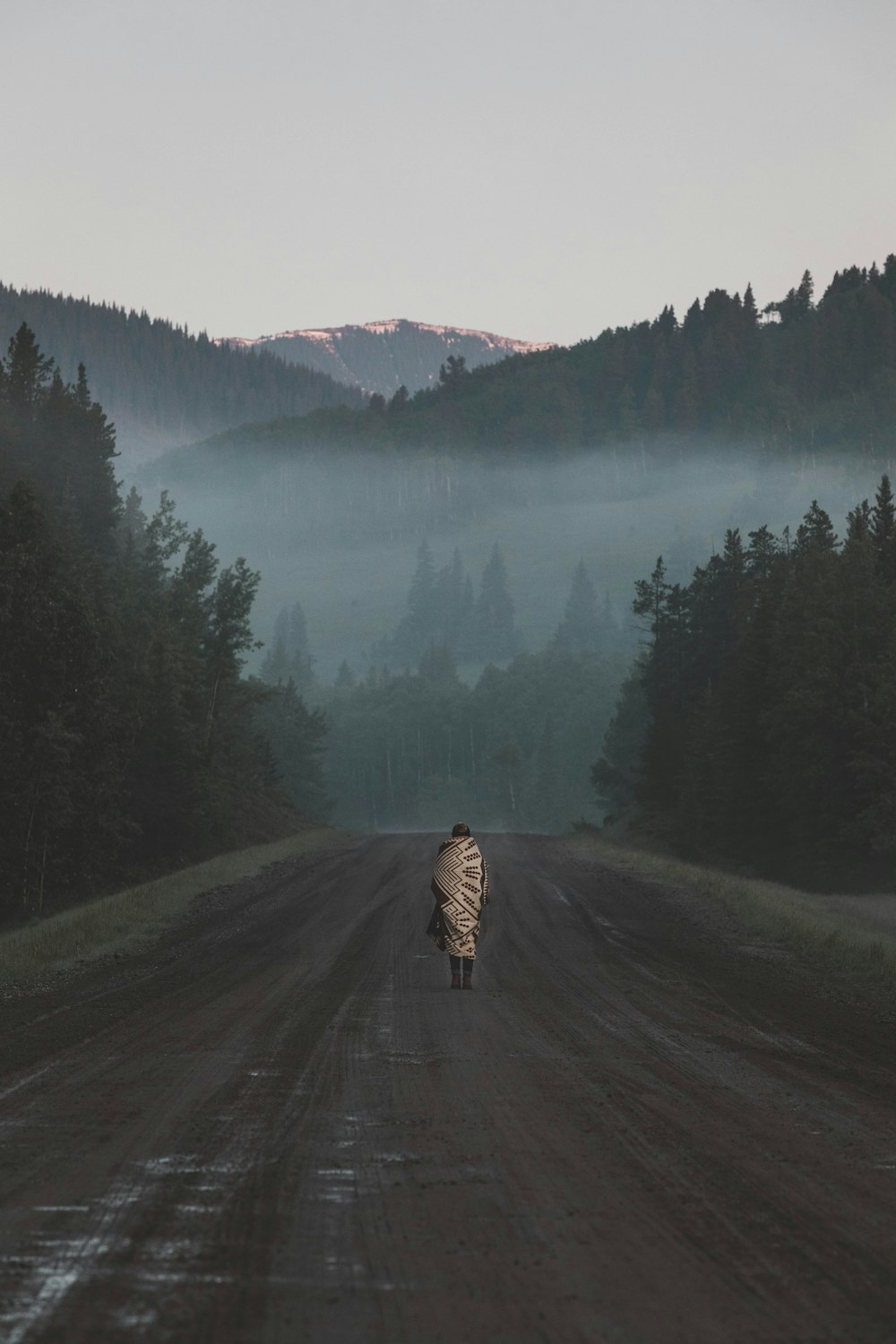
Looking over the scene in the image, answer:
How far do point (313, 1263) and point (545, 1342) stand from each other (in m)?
1.20

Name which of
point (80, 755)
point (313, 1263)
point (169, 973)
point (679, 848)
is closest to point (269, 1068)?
point (313, 1263)

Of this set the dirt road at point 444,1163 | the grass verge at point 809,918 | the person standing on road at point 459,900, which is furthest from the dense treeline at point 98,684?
the dirt road at point 444,1163

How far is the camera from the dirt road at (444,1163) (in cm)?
472

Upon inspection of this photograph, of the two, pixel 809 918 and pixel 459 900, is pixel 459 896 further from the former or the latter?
pixel 809 918

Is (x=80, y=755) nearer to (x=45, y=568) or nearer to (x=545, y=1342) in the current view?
(x=45, y=568)

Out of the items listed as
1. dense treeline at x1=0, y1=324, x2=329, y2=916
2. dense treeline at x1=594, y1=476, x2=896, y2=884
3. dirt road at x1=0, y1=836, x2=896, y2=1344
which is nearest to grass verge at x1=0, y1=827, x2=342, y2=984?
dirt road at x1=0, y1=836, x2=896, y2=1344

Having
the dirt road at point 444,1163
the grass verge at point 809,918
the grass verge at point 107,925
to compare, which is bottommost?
the grass verge at point 809,918

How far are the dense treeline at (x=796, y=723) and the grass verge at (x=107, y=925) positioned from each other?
26.3 m

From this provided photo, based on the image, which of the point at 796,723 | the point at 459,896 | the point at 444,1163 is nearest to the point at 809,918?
the point at 459,896

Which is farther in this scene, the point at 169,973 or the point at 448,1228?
the point at 169,973

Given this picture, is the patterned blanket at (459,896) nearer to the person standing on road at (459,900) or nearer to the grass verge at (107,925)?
the person standing on road at (459,900)

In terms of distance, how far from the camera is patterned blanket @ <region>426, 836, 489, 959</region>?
48.3 ft

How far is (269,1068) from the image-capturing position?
375 inches

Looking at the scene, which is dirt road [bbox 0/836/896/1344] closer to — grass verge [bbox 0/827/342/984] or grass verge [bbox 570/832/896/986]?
grass verge [bbox 0/827/342/984]
